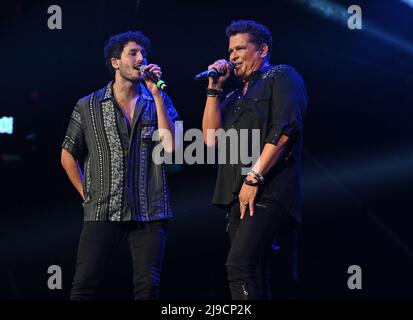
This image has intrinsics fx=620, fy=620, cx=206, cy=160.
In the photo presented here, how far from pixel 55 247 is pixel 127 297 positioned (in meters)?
0.68

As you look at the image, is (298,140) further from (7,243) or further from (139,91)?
(7,243)

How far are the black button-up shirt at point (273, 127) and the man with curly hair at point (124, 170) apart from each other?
0.39m

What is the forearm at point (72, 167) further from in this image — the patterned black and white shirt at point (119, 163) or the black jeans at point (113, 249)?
the black jeans at point (113, 249)

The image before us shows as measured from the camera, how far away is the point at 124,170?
298cm

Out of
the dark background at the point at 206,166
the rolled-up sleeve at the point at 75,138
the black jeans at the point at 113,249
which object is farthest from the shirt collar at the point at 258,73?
the dark background at the point at 206,166

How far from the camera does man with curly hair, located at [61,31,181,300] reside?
2.84 m

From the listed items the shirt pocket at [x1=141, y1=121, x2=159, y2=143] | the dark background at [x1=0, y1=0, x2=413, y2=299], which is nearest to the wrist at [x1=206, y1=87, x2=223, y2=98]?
the shirt pocket at [x1=141, y1=121, x2=159, y2=143]

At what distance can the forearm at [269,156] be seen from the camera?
252cm

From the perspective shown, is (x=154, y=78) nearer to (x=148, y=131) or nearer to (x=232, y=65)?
(x=148, y=131)

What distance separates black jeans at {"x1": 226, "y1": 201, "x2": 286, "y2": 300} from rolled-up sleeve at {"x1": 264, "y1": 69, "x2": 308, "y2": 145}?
30cm

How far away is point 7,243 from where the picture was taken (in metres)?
4.84

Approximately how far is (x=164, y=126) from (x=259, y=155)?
22.5 inches

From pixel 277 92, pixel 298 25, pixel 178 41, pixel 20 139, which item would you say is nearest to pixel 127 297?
pixel 20 139

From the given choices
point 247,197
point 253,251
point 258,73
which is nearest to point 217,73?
point 258,73
